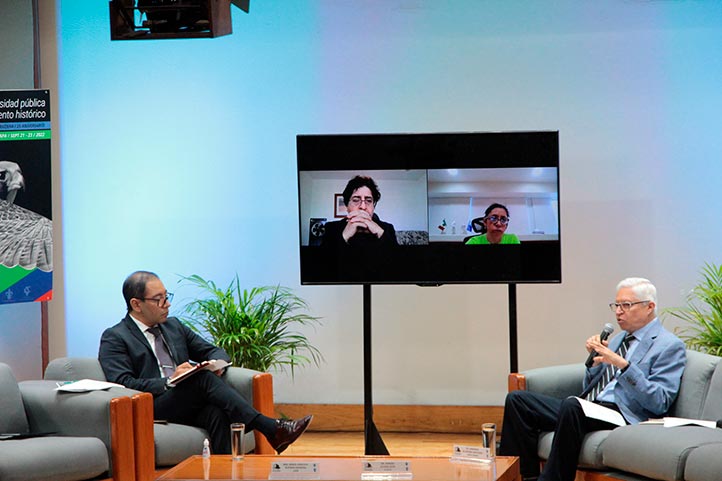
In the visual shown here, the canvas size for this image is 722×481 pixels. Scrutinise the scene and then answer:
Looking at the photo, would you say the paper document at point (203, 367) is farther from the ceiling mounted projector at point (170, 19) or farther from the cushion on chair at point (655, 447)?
the cushion on chair at point (655, 447)

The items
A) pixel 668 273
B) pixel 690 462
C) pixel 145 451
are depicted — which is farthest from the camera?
pixel 668 273

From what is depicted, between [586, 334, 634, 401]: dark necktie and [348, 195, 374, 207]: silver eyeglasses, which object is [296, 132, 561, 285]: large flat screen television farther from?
[586, 334, 634, 401]: dark necktie

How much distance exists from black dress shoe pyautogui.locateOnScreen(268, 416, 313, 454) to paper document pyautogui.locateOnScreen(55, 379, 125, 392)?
32.7 inches

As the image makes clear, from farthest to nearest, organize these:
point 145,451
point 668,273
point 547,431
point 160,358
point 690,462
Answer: point 668,273
point 160,358
point 547,431
point 145,451
point 690,462

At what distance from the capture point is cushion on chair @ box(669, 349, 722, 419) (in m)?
4.84

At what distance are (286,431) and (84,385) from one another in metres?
1.03

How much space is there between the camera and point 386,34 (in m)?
7.15

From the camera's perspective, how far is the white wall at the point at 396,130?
6.93 meters

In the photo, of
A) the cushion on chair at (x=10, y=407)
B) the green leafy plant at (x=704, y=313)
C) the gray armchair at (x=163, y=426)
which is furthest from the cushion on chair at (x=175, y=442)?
the green leafy plant at (x=704, y=313)

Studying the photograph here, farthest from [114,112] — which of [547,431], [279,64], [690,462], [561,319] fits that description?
[690,462]

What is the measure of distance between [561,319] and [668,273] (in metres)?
0.79

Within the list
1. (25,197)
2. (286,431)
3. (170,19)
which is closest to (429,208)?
(286,431)

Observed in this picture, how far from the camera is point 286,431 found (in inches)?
203

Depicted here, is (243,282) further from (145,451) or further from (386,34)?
(145,451)
